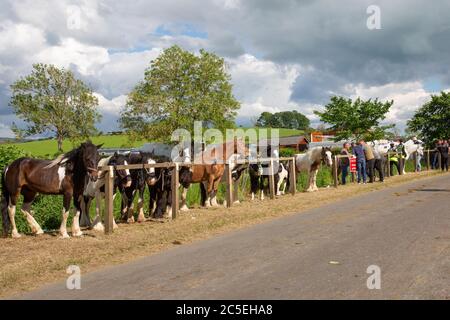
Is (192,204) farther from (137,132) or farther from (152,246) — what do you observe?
(137,132)

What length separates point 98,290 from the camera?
18.4ft

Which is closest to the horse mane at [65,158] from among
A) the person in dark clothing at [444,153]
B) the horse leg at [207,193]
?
the horse leg at [207,193]

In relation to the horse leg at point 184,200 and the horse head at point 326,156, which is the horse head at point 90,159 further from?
the horse head at point 326,156

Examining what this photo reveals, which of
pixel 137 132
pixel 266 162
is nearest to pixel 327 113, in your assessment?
pixel 137 132

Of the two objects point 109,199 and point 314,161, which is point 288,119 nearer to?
point 314,161

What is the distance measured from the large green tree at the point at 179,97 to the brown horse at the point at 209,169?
28481mm

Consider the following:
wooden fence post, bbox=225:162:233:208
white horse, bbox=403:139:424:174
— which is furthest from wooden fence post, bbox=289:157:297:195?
white horse, bbox=403:139:424:174

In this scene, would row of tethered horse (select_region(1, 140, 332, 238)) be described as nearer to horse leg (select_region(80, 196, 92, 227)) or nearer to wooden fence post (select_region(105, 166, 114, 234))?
horse leg (select_region(80, 196, 92, 227))

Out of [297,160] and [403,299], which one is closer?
[403,299]

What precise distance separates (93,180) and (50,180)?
1.09 m

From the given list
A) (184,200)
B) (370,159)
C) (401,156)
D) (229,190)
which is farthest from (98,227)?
(401,156)

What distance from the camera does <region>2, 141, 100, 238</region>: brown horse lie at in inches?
378

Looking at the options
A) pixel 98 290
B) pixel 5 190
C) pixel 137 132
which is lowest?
pixel 98 290

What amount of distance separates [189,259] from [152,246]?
5.28ft
